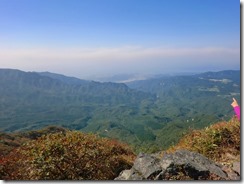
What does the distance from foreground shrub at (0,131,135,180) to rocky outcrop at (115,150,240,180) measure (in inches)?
26.4

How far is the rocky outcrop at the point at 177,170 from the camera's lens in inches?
169

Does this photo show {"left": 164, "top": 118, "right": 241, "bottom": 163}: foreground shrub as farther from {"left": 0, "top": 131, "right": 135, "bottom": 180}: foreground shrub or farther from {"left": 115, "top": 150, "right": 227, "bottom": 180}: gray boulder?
{"left": 0, "top": 131, "right": 135, "bottom": 180}: foreground shrub

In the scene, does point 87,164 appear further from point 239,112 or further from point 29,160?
point 239,112

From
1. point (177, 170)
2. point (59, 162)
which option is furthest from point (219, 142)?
point (59, 162)

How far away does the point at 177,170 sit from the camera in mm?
4363


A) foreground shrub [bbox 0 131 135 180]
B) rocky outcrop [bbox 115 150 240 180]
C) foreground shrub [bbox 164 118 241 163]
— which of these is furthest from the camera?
foreground shrub [bbox 164 118 241 163]

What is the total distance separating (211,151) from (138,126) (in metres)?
166

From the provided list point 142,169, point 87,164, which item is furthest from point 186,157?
point 87,164

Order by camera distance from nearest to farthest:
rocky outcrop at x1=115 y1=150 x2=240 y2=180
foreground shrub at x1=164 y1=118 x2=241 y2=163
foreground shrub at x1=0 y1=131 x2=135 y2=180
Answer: rocky outcrop at x1=115 y1=150 x2=240 y2=180, foreground shrub at x1=0 y1=131 x2=135 y2=180, foreground shrub at x1=164 y1=118 x2=241 y2=163

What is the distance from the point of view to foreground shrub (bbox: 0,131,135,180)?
4.79m

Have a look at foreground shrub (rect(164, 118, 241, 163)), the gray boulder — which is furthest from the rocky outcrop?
foreground shrub (rect(164, 118, 241, 163))

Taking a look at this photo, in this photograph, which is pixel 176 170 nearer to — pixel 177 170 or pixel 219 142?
pixel 177 170

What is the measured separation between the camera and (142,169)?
14.9ft

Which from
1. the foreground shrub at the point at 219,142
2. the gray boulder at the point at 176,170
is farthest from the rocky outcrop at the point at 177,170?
the foreground shrub at the point at 219,142
